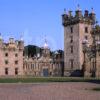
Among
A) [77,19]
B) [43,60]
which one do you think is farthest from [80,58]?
[43,60]

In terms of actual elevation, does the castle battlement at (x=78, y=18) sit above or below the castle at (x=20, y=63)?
above

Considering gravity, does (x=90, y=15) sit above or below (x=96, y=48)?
above

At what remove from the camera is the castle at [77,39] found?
83.6 metres

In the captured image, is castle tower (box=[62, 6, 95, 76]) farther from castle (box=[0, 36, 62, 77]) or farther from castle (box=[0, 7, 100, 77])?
castle (box=[0, 36, 62, 77])

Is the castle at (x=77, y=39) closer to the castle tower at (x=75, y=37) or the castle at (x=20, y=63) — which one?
the castle tower at (x=75, y=37)

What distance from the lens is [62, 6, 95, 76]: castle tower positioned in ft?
276

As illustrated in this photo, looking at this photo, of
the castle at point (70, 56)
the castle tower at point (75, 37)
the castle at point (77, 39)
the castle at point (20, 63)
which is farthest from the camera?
the castle at point (20, 63)

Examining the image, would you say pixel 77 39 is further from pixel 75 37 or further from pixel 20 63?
pixel 20 63

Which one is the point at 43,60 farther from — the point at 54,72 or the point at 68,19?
the point at 68,19

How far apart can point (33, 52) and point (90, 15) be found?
164 feet

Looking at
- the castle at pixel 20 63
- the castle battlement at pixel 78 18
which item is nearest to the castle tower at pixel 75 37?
the castle battlement at pixel 78 18

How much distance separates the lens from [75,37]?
85.4 meters

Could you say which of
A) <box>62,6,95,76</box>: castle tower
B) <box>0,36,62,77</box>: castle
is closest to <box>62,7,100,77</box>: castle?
<box>62,6,95,76</box>: castle tower

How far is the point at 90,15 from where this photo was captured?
288 feet
